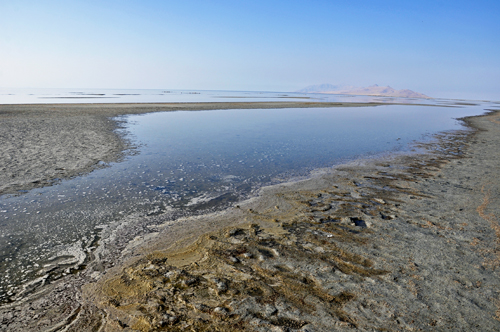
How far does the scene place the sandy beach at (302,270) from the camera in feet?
11.5

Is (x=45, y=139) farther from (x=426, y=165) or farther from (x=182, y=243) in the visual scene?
(x=426, y=165)

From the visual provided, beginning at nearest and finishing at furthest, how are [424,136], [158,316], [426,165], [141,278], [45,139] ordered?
1. [158,316]
2. [141,278]
3. [426,165]
4. [45,139]
5. [424,136]

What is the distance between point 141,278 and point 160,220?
225 centimetres

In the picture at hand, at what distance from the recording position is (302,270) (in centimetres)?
448

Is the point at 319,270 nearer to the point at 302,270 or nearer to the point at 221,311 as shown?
the point at 302,270

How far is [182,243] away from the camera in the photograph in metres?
5.46

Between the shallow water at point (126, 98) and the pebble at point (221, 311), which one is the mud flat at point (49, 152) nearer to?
the pebble at point (221, 311)

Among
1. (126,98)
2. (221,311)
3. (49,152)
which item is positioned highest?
(126,98)

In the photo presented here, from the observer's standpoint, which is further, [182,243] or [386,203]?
[386,203]

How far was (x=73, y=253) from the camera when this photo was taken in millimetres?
5098

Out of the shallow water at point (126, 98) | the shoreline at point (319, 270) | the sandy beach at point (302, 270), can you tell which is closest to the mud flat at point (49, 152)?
the sandy beach at point (302, 270)

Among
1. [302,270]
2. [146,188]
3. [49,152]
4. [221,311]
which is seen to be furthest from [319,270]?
[49,152]

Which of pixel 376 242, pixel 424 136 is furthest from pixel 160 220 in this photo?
pixel 424 136

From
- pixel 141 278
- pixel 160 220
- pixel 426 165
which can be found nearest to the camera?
pixel 141 278
